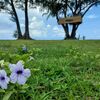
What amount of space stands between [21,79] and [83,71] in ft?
8.36

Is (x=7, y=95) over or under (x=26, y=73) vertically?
under

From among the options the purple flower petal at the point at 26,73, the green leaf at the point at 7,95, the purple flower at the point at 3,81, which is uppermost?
the purple flower petal at the point at 26,73

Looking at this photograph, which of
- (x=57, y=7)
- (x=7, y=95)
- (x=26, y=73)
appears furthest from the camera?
(x=57, y=7)

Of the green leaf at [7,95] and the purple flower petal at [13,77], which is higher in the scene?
the purple flower petal at [13,77]

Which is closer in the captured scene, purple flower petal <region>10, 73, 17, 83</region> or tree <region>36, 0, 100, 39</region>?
purple flower petal <region>10, 73, 17, 83</region>

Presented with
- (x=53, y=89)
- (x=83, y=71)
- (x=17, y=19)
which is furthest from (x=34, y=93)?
(x=17, y=19)

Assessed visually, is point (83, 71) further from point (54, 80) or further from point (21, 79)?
point (21, 79)

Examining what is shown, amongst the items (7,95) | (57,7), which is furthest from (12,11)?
(7,95)

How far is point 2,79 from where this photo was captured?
11.3ft

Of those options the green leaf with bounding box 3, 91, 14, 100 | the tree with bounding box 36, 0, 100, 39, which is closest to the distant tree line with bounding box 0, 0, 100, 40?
the tree with bounding box 36, 0, 100, 39

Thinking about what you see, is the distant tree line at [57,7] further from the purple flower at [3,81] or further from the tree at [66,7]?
the purple flower at [3,81]

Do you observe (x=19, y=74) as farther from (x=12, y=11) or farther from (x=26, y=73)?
(x=12, y=11)

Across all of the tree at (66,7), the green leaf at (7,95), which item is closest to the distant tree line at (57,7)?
the tree at (66,7)

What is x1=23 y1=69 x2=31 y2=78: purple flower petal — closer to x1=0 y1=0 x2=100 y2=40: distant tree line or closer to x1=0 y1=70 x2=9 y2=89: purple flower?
x1=0 y1=70 x2=9 y2=89: purple flower
